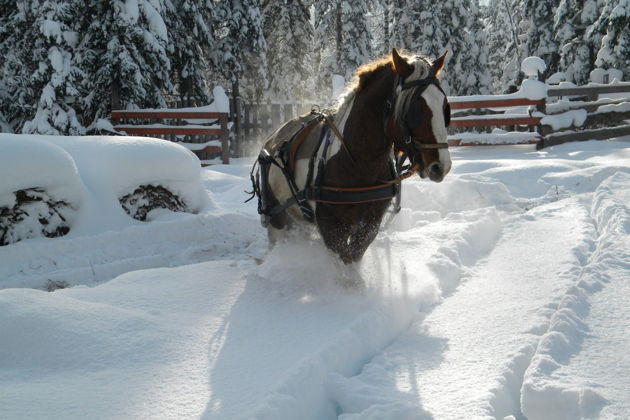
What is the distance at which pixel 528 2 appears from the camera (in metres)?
30.1

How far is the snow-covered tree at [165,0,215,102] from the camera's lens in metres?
20.0

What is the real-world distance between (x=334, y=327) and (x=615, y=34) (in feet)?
58.6

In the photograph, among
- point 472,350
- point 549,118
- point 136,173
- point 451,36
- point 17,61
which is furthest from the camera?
point 451,36

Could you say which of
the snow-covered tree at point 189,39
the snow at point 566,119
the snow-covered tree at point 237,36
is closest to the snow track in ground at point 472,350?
the snow at point 566,119

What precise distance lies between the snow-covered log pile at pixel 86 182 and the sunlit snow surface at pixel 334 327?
0.27 metres

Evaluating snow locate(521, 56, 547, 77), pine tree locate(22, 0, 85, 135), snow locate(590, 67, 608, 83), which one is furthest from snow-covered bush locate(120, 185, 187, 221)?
snow locate(590, 67, 608, 83)

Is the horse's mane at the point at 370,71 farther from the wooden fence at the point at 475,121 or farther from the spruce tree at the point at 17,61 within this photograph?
the spruce tree at the point at 17,61

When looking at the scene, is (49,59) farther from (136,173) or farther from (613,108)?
(613,108)

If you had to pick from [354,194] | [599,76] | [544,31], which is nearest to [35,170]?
[354,194]

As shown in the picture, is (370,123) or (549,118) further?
(549,118)

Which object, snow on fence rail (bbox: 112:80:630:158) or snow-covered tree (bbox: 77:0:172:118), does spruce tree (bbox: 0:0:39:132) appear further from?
snow on fence rail (bbox: 112:80:630:158)

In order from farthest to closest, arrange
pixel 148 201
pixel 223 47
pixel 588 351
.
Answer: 1. pixel 223 47
2. pixel 148 201
3. pixel 588 351

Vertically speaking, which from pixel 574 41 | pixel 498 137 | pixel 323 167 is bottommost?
pixel 498 137

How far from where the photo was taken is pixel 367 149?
3.88 m
